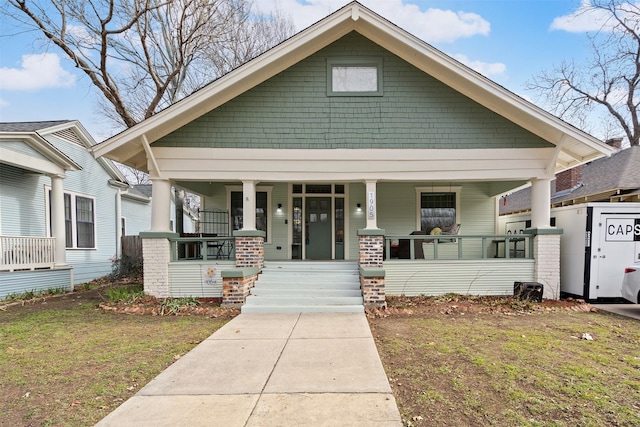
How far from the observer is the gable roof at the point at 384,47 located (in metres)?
7.21

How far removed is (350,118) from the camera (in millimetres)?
7738

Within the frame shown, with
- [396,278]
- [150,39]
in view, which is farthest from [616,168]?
[150,39]

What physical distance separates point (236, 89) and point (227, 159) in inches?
63.7

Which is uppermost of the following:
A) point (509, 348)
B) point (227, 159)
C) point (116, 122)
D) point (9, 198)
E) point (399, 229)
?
point (116, 122)

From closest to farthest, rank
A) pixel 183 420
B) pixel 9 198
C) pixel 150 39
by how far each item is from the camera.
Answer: pixel 183 420, pixel 9 198, pixel 150 39

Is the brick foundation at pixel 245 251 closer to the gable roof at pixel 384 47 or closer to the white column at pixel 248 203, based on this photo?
the white column at pixel 248 203

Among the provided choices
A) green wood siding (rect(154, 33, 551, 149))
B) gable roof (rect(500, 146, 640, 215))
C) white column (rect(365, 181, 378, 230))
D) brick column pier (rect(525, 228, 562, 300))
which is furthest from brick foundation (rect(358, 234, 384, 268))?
gable roof (rect(500, 146, 640, 215))

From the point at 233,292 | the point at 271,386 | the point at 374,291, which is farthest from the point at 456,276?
the point at 271,386

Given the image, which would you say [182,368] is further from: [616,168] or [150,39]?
[150,39]

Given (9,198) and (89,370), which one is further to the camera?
(9,198)

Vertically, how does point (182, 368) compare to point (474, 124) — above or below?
below

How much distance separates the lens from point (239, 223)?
1052 centimetres

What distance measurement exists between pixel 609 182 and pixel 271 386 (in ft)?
41.0

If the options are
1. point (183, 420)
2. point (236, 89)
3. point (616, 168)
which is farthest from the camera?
point (616, 168)
